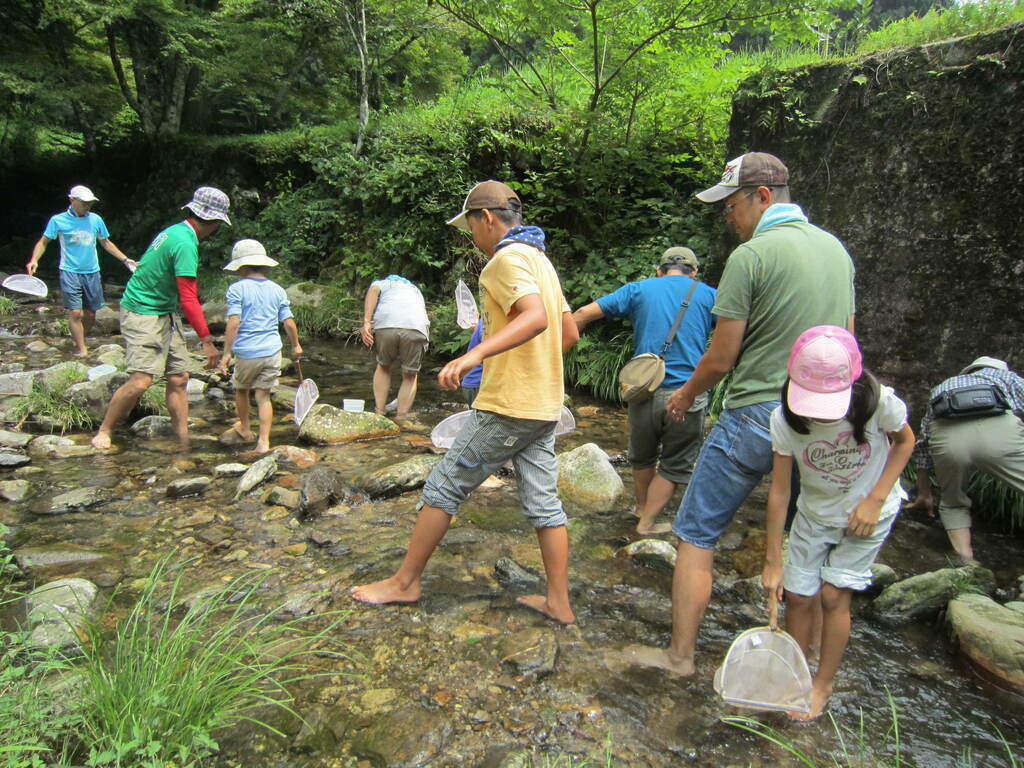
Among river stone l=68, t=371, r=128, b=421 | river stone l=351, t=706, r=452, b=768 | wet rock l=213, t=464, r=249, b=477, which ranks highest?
river stone l=68, t=371, r=128, b=421

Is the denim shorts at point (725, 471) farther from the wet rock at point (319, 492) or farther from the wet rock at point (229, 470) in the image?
the wet rock at point (229, 470)

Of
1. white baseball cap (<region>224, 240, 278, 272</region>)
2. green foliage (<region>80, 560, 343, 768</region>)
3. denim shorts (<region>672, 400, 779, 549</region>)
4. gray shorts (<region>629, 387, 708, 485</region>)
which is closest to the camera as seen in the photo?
green foliage (<region>80, 560, 343, 768</region>)

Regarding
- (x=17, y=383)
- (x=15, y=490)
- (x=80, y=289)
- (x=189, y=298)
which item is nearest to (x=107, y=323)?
(x=80, y=289)

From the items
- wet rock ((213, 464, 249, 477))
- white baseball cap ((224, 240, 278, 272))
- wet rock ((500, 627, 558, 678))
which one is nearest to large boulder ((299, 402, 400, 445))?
wet rock ((213, 464, 249, 477))

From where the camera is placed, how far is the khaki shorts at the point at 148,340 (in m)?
5.19

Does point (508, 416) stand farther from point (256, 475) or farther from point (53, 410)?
point (53, 410)

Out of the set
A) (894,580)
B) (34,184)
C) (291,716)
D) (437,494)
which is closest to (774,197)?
(437,494)

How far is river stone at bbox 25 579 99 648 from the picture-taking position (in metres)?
2.51

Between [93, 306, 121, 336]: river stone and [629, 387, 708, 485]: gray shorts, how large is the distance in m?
9.95

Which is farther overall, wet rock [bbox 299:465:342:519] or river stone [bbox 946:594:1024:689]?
wet rock [bbox 299:465:342:519]

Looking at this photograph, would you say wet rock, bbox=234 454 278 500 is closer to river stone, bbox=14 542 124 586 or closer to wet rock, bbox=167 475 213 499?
wet rock, bbox=167 475 213 499

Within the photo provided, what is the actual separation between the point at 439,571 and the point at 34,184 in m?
25.2

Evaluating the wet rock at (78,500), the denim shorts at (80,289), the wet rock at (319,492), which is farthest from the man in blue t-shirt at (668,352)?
the denim shorts at (80,289)

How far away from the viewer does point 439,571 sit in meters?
3.48
